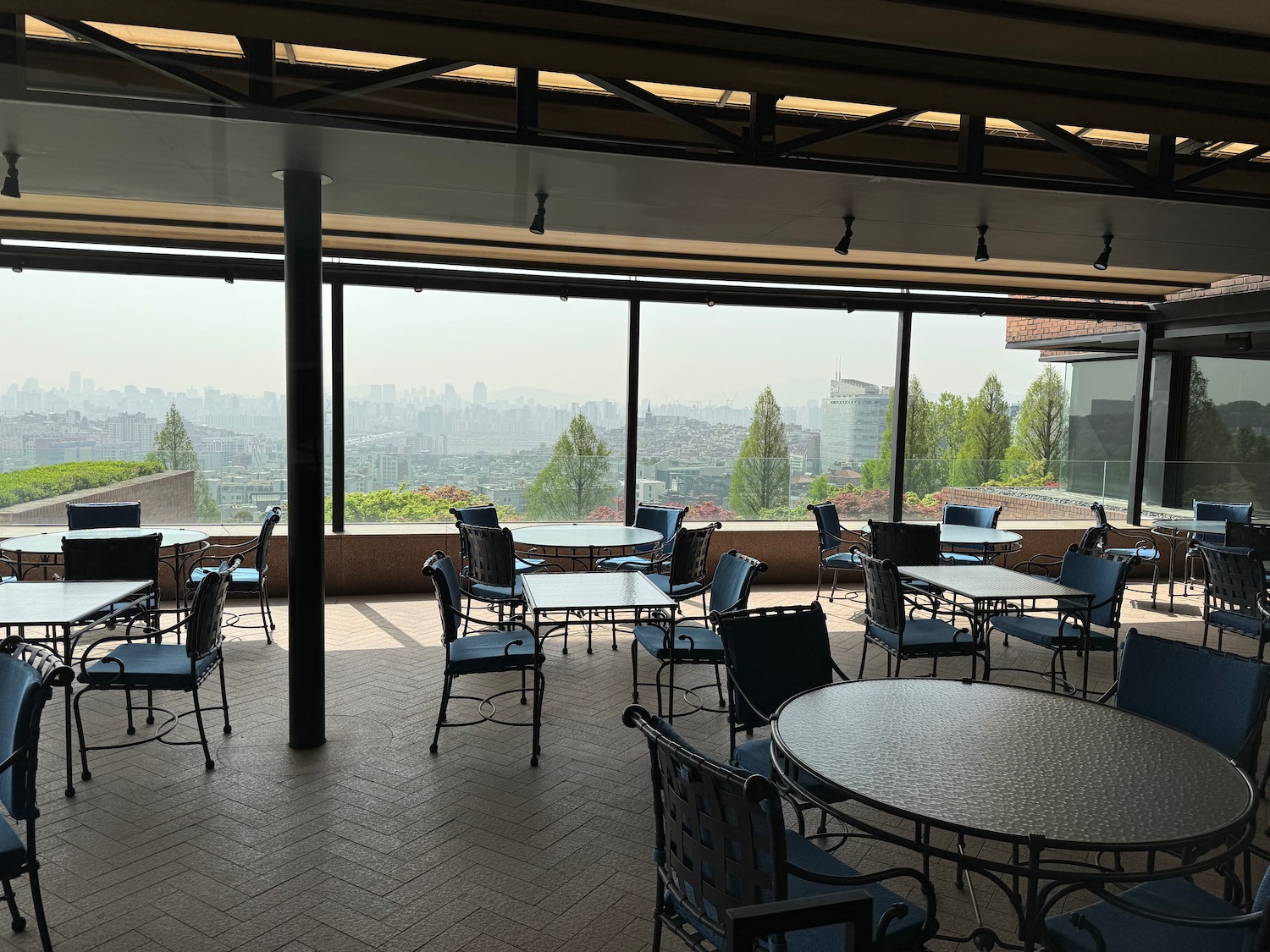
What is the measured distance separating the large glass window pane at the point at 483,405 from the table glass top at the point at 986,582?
168 inches

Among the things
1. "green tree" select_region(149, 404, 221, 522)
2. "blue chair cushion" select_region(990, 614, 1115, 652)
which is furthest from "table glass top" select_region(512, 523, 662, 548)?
"green tree" select_region(149, 404, 221, 522)

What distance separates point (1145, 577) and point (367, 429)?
9510 millimetres

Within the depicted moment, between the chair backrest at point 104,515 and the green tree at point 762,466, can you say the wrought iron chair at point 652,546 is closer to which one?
the green tree at point 762,466

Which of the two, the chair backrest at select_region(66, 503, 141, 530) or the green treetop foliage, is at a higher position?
the green treetop foliage

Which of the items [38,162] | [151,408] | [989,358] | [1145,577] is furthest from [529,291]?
[1145,577]

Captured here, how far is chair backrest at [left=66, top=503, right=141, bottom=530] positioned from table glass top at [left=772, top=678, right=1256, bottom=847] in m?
6.08

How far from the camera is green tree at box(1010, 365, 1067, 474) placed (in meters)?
11.2

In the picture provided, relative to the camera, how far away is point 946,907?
3.24 m

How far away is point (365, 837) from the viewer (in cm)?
366

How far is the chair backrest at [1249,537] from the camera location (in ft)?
Answer: 23.6

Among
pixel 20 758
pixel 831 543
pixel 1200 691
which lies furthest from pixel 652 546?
pixel 20 758

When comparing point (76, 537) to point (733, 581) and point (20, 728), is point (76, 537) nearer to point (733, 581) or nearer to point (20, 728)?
point (20, 728)

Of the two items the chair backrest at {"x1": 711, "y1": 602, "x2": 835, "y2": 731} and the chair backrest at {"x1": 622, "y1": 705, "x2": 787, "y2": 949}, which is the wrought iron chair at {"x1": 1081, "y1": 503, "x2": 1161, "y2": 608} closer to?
the chair backrest at {"x1": 711, "y1": 602, "x2": 835, "y2": 731}

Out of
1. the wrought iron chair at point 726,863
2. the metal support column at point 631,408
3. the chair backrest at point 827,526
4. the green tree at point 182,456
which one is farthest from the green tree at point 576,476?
the wrought iron chair at point 726,863
